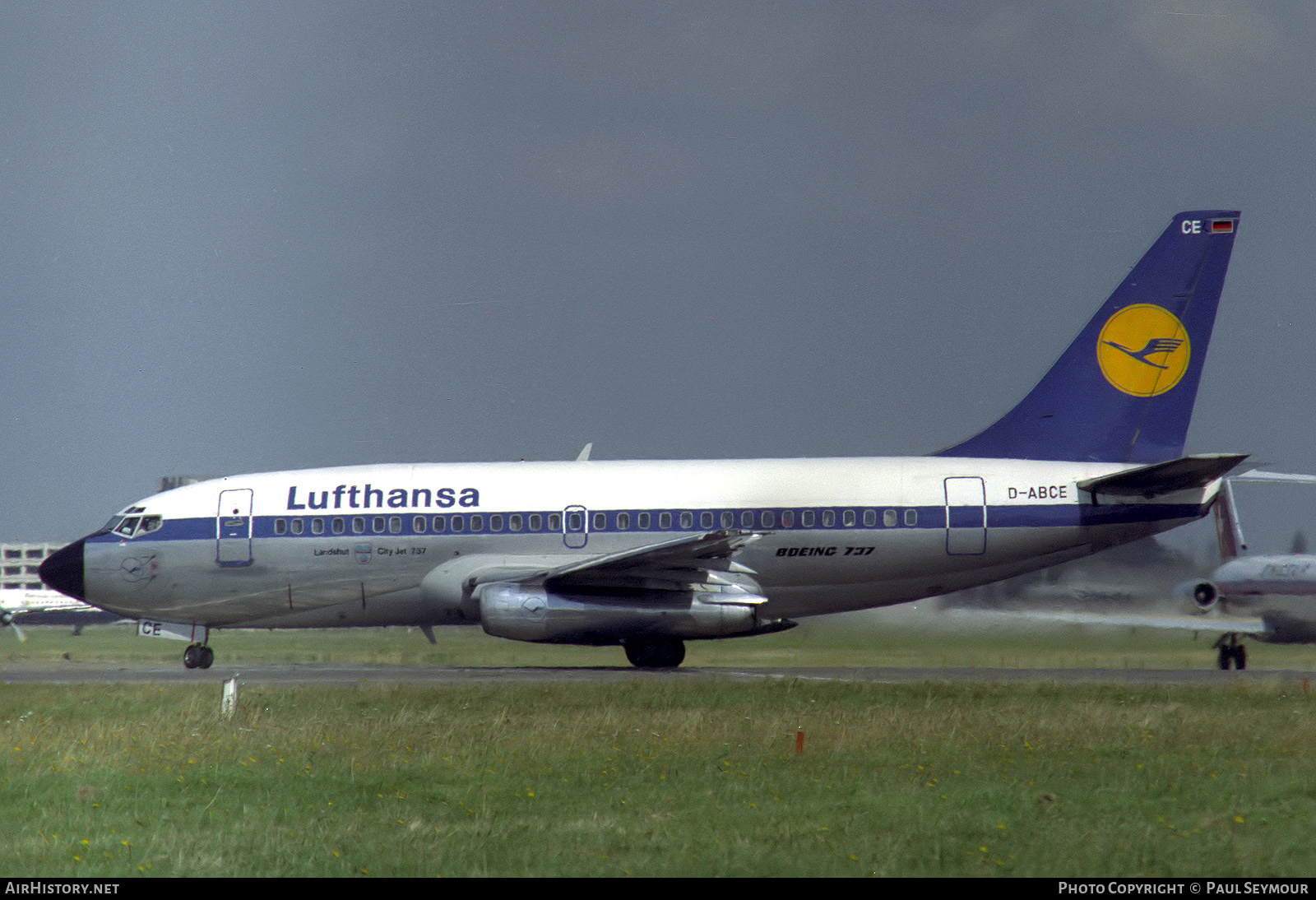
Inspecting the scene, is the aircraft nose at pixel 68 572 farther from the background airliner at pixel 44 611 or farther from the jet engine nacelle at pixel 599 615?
the background airliner at pixel 44 611

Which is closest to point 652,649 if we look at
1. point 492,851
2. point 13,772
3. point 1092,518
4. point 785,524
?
point 785,524

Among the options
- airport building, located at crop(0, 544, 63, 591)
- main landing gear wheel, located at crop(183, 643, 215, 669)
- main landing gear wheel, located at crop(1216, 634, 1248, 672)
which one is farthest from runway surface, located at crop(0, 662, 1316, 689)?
airport building, located at crop(0, 544, 63, 591)

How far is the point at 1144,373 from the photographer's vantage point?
25203 millimetres

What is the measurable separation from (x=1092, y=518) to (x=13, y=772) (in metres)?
17.6

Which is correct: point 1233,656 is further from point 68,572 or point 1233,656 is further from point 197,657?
point 68,572

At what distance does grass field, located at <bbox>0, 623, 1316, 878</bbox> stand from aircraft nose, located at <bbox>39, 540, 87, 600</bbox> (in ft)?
19.6

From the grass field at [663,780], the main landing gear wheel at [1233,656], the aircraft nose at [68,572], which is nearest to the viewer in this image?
the grass field at [663,780]


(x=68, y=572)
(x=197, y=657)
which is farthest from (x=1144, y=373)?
(x=68, y=572)

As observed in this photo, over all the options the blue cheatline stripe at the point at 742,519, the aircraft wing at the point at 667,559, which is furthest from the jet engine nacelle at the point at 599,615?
the blue cheatline stripe at the point at 742,519

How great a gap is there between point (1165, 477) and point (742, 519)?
7091 mm

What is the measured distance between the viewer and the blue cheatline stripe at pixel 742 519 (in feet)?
78.3

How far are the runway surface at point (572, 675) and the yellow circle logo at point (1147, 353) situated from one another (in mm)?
5175

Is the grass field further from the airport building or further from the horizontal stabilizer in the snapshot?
the airport building

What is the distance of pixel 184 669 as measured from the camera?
25594 mm
